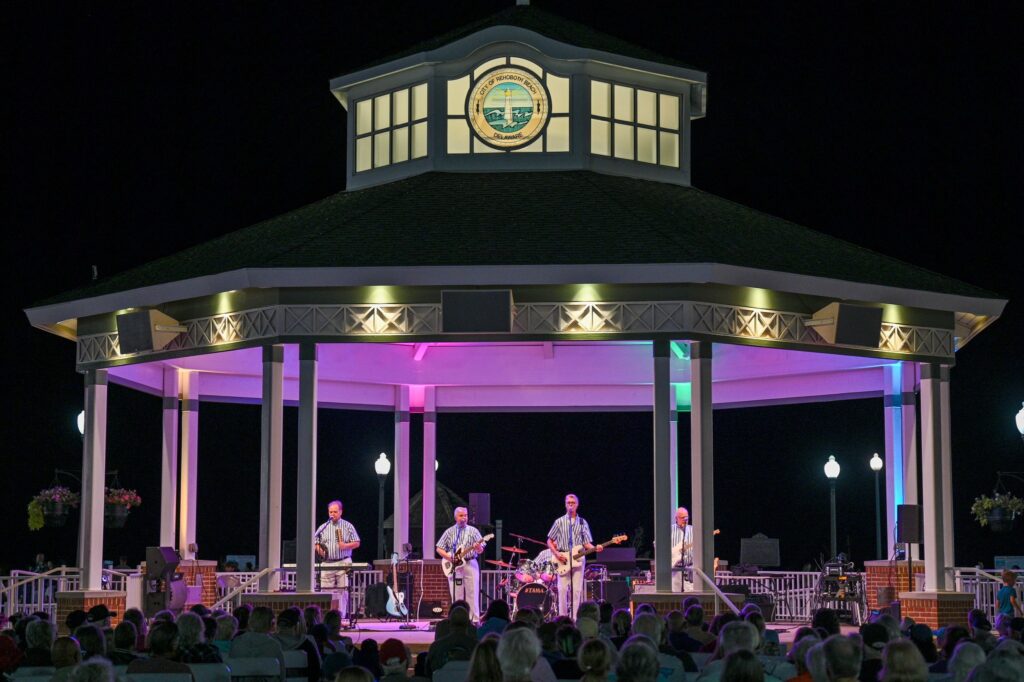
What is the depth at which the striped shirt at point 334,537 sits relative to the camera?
30172 millimetres

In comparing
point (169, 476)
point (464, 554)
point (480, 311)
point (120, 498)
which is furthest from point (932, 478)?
point (120, 498)

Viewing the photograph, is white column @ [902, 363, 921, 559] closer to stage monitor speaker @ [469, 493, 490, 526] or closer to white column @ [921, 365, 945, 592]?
white column @ [921, 365, 945, 592]

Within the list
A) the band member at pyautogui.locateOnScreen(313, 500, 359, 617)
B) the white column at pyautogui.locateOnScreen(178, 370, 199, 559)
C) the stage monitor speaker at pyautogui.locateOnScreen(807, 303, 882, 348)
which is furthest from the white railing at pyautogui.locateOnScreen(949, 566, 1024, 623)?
the white column at pyautogui.locateOnScreen(178, 370, 199, 559)

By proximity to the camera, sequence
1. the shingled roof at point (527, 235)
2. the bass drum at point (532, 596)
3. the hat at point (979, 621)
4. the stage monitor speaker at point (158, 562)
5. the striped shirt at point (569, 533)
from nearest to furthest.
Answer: the hat at point (979, 621), the shingled roof at point (527, 235), the stage monitor speaker at point (158, 562), the bass drum at point (532, 596), the striped shirt at point (569, 533)

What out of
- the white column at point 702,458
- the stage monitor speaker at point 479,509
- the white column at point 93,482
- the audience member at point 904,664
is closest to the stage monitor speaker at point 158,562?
the white column at point 93,482

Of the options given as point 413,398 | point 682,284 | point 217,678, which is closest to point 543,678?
point 217,678

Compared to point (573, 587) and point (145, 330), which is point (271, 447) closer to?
point (145, 330)

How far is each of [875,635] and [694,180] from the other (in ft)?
104

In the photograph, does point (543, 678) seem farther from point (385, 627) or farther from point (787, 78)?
point (787, 78)

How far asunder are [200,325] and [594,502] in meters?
18.9

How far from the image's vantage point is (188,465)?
3044 cm

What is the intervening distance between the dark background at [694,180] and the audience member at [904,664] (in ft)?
95.6

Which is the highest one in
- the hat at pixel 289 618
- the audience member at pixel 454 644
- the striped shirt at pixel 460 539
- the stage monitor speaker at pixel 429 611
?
the striped shirt at pixel 460 539

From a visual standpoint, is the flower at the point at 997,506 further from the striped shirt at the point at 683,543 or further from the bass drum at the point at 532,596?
the bass drum at the point at 532,596
